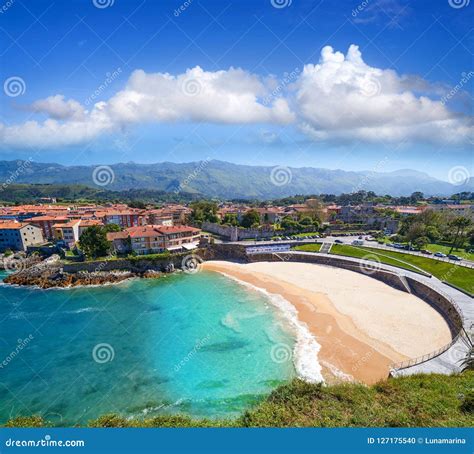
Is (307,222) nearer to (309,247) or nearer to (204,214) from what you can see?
(309,247)

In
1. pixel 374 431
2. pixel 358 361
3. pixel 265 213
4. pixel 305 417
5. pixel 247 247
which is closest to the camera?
pixel 374 431

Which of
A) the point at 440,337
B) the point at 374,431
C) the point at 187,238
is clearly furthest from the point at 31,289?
the point at 440,337

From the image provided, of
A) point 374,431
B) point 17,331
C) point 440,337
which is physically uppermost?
point 374,431

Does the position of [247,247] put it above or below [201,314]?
above

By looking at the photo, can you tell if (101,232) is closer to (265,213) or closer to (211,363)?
(211,363)
